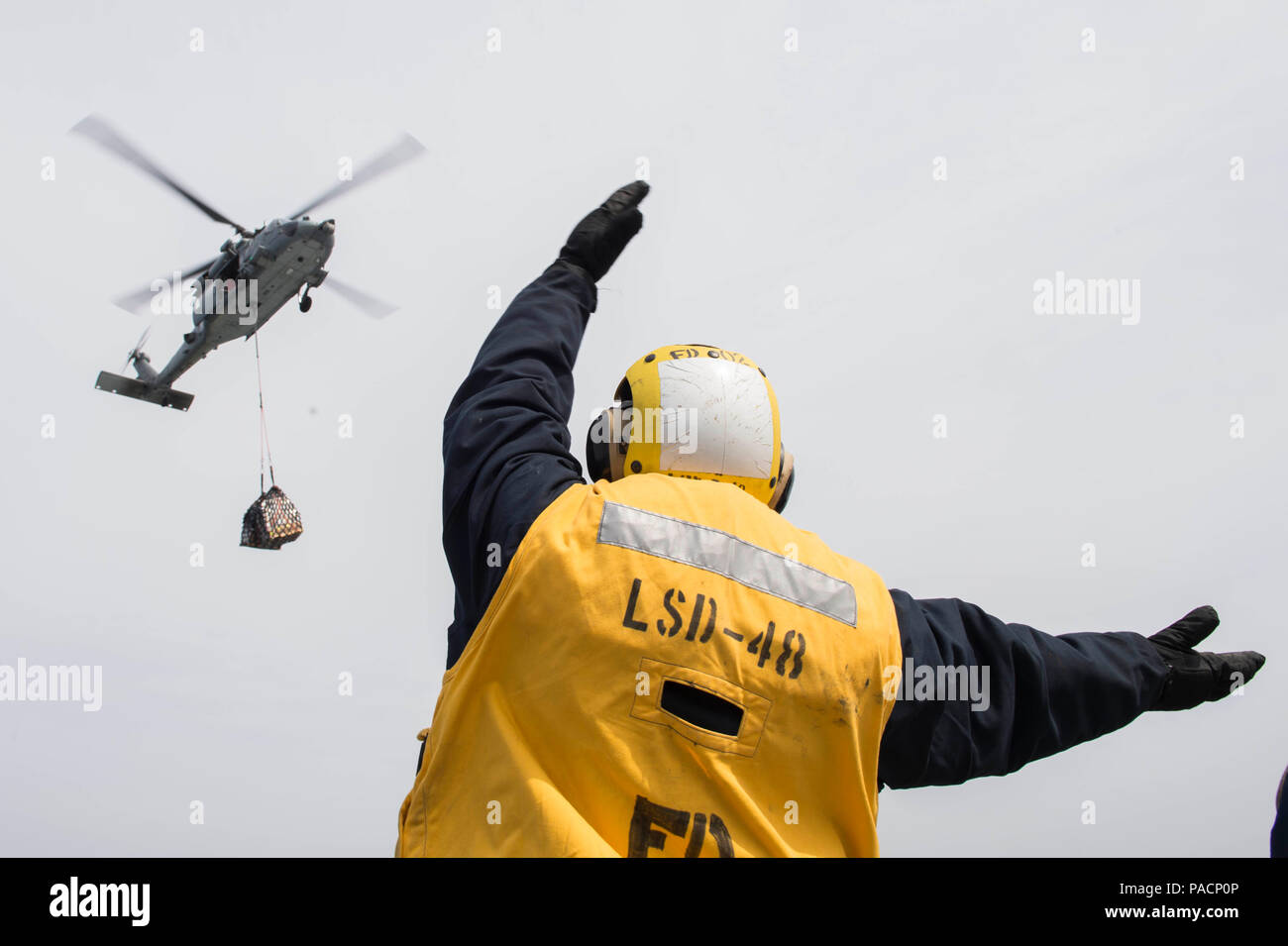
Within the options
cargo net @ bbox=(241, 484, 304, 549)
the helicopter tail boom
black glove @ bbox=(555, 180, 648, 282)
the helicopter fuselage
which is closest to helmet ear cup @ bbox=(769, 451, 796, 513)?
black glove @ bbox=(555, 180, 648, 282)

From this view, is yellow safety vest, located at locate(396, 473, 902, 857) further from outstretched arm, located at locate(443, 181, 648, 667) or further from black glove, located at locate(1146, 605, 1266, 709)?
black glove, located at locate(1146, 605, 1266, 709)

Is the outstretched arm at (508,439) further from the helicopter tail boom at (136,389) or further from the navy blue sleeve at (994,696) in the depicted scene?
the helicopter tail boom at (136,389)

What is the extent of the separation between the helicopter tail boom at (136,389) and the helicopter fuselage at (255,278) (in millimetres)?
3135

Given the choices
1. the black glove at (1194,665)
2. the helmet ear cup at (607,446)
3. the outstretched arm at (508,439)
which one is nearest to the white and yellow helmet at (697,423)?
A: the helmet ear cup at (607,446)

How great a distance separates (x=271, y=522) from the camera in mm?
23828

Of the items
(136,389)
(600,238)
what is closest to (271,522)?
(136,389)

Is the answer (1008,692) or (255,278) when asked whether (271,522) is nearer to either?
(255,278)

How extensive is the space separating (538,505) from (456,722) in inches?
26.5

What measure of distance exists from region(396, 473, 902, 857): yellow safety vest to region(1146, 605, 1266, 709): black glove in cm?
142

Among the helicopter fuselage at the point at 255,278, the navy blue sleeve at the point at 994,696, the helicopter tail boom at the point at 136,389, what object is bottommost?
the navy blue sleeve at the point at 994,696

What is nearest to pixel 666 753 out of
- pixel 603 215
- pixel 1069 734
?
pixel 1069 734

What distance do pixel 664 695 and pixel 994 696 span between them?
3.98 feet

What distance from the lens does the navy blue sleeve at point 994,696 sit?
359 centimetres

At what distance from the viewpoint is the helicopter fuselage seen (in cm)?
2073
